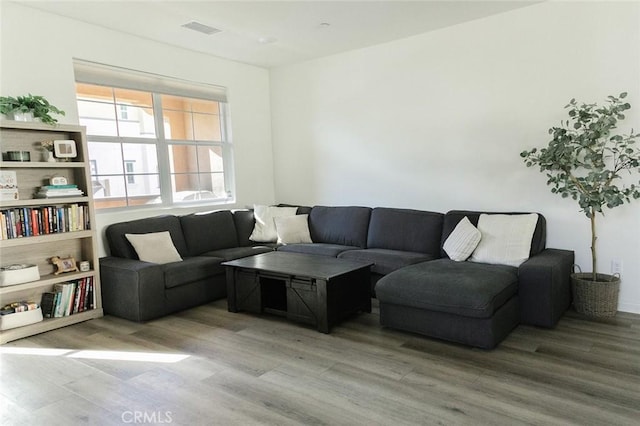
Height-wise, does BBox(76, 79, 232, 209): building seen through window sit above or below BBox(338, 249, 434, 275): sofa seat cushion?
above

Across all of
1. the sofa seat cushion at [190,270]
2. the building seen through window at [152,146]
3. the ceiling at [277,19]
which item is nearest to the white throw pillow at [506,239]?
the ceiling at [277,19]

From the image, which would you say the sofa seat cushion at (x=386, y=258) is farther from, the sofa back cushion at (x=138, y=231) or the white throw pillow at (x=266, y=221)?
the sofa back cushion at (x=138, y=231)

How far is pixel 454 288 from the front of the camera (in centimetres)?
288

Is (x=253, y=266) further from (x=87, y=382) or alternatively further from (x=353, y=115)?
(x=353, y=115)

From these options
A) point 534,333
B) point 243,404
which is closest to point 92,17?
point 243,404

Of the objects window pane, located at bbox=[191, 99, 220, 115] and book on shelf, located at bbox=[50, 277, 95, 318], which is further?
window pane, located at bbox=[191, 99, 220, 115]

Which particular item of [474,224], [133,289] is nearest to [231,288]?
[133,289]

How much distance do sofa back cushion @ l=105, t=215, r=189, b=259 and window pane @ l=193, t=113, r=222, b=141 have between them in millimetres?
1148

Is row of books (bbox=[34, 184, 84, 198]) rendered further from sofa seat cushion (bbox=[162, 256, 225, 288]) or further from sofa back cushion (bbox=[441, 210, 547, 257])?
sofa back cushion (bbox=[441, 210, 547, 257])

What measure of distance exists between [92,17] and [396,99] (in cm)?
295

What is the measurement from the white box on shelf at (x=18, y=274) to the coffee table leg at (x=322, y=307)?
222 cm

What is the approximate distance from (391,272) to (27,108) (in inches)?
123

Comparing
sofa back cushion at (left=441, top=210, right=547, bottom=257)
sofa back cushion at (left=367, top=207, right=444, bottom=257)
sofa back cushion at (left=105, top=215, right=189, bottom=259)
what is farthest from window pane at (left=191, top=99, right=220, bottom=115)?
sofa back cushion at (left=441, top=210, right=547, bottom=257)

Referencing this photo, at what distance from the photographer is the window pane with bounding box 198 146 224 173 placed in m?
5.10
